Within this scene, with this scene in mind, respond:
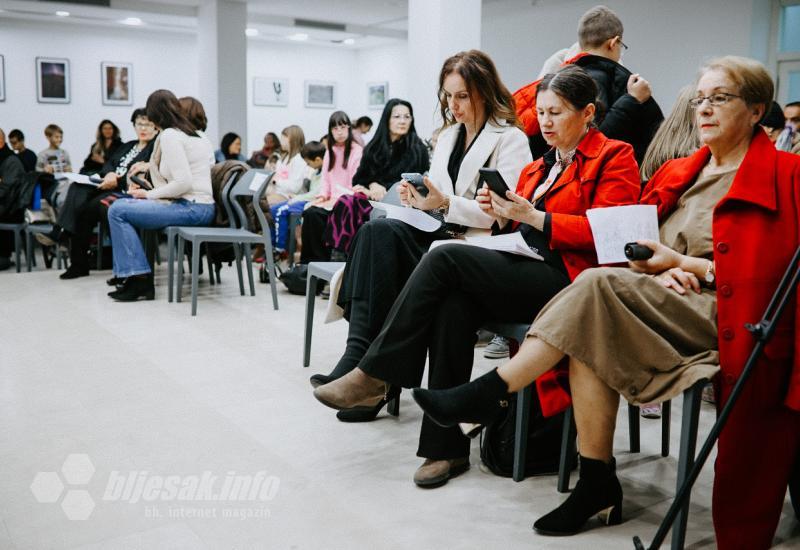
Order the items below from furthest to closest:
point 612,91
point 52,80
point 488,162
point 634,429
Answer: point 52,80, point 612,91, point 488,162, point 634,429

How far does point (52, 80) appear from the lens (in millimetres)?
12148

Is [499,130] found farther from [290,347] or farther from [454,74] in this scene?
[290,347]

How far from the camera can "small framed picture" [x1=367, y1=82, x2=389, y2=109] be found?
49.0 ft

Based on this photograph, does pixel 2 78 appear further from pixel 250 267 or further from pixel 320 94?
pixel 250 267

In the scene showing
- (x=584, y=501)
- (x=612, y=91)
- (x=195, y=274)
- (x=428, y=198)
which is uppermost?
(x=612, y=91)

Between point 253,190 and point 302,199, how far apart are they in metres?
1.27

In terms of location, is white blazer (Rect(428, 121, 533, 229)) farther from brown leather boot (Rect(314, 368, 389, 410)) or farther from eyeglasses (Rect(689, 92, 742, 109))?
eyeglasses (Rect(689, 92, 742, 109))

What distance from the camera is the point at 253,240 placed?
480cm

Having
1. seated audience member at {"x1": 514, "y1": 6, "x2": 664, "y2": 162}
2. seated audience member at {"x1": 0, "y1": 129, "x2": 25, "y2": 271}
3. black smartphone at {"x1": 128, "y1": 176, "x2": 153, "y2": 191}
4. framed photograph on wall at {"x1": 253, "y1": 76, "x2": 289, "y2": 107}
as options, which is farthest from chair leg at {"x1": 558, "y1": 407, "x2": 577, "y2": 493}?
framed photograph on wall at {"x1": 253, "y1": 76, "x2": 289, "y2": 107}

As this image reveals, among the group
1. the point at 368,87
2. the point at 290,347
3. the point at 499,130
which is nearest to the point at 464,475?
the point at 499,130

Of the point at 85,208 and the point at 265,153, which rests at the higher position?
the point at 265,153

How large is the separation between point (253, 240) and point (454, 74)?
7.78 ft

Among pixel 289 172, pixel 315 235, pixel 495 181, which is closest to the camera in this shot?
pixel 495 181

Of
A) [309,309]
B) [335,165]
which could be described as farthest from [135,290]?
[309,309]
